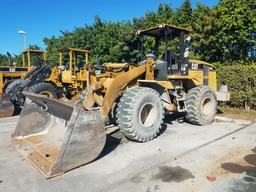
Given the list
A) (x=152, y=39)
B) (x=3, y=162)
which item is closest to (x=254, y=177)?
(x=3, y=162)

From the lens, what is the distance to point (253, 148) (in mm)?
5348

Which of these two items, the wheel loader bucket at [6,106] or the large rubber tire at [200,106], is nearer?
the large rubber tire at [200,106]

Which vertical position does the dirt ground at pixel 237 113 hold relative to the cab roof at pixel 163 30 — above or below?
below

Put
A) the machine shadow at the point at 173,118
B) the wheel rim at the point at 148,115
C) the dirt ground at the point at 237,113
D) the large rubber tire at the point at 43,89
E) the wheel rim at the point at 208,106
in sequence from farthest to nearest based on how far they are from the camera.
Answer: the large rubber tire at the point at 43,89
the dirt ground at the point at 237,113
the machine shadow at the point at 173,118
the wheel rim at the point at 208,106
the wheel rim at the point at 148,115

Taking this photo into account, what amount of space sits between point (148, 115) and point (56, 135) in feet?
6.68

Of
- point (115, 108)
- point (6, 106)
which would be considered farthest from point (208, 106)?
point (6, 106)

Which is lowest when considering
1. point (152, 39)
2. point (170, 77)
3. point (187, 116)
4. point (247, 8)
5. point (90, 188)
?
point (90, 188)

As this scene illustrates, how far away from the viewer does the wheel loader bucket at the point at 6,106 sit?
9.02m

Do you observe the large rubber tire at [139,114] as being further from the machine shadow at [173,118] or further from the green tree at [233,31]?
the green tree at [233,31]

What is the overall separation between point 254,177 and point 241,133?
269 cm

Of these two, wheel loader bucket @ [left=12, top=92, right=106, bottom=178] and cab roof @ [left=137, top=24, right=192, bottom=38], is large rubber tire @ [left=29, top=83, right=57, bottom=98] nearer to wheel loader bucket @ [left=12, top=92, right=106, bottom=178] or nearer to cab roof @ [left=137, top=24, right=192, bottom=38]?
wheel loader bucket @ [left=12, top=92, right=106, bottom=178]

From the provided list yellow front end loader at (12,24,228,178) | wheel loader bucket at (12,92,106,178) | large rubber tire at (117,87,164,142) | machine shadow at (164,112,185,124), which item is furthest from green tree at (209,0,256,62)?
wheel loader bucket at (12,92,106,178)

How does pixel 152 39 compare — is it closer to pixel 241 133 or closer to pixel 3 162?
pixel 241 133

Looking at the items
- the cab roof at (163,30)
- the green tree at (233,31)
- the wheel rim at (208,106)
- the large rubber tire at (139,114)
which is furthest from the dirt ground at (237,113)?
the green tree at (233,31)
